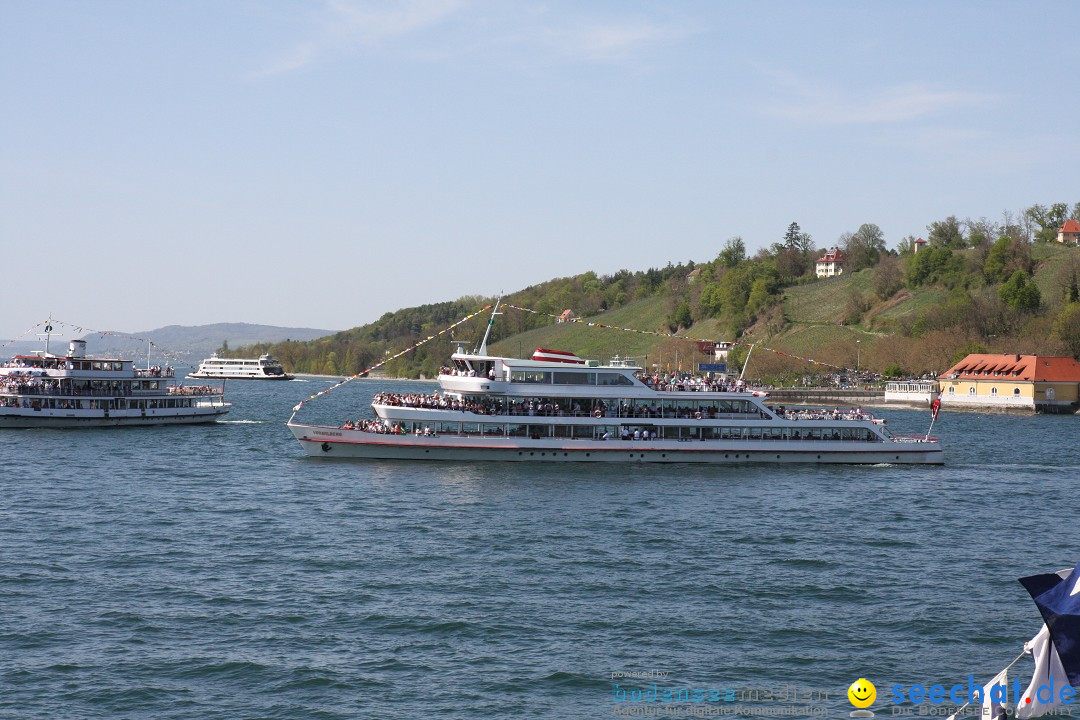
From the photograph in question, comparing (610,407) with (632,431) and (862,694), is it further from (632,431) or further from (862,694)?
(862,694)

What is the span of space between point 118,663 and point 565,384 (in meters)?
40.6

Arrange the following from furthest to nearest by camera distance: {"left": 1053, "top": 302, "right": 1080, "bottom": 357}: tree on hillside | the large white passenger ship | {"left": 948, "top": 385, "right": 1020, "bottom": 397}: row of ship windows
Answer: {"left": 1053, "top": 302, "right": 1080, "bottom": 357}: tree on hillside
{"left": 948, "top": 385, "right": 1020, "bottom": 397}: row of ship windows
the large white passenger ship

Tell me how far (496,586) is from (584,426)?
30713mm

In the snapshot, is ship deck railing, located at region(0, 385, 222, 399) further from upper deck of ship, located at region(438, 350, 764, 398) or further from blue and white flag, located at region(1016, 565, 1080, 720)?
blue and white flag, located at region(1016, 565, 1080, 720)

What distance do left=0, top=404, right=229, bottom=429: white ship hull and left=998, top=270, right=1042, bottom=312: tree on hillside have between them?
131 m

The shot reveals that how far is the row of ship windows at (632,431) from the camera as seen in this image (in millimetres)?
64062

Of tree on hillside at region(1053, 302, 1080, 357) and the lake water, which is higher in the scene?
tree on hillside at region(1053, 302, 1080, 357)

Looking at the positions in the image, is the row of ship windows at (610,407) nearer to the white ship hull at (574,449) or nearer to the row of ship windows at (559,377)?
the row of ship windows at (559,377)

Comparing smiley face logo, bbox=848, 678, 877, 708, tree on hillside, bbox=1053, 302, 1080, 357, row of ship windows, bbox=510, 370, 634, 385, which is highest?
tree on hillside, bbox=1053, 302, 1080, 357

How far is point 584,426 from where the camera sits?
64.7 metres

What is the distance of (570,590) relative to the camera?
33.9 m

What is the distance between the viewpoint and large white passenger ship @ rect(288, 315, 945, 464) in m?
63.7

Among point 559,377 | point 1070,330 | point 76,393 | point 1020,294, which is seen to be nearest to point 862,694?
point 559,377

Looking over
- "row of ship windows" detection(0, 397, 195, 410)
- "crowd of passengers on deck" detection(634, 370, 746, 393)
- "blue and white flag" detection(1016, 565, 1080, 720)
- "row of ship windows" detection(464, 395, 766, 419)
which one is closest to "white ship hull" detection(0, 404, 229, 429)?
"row of ship windows" detection(0, 397, 195, 410)
